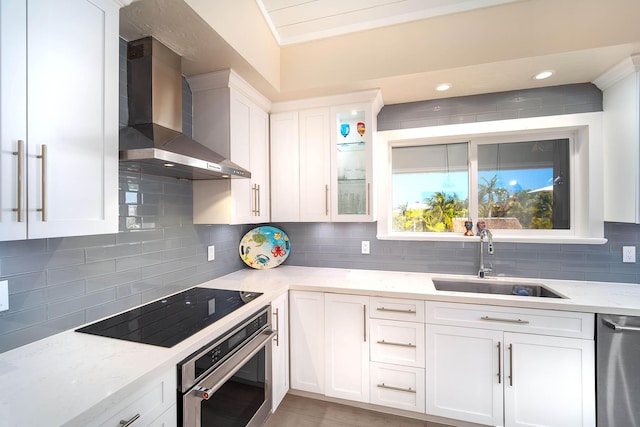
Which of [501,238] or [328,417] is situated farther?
[501,238]

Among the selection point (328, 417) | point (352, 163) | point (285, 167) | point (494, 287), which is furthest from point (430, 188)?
point (328, 417)

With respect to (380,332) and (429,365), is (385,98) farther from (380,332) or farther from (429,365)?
(429,365)

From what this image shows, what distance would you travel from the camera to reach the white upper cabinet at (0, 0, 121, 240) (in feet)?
2.82

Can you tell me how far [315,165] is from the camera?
2316mm

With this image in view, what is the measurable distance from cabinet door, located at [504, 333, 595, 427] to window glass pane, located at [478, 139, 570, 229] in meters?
0.96

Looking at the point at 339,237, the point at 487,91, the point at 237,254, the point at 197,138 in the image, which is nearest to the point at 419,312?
the point at 339,237

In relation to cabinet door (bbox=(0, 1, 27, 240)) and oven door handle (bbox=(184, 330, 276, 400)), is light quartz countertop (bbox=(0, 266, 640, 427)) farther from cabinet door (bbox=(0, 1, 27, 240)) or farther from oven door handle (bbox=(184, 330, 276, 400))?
cabinet door (bbox=(0, 1, 27, 240))

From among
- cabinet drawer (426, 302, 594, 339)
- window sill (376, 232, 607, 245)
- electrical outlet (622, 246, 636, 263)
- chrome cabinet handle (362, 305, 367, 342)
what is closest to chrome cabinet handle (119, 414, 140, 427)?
chrome cabinet handle (362, 305, 367, 342)

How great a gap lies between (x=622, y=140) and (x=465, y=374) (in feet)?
6.10

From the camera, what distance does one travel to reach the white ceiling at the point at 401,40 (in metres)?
1.55

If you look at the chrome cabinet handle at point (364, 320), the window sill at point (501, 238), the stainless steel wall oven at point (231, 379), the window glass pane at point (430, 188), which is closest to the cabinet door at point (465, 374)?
the chrome cabinet handle at point (364, 320)

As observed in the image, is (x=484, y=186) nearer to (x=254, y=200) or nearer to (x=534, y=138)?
(x=534, y=138)

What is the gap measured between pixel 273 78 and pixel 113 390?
6.57 feet

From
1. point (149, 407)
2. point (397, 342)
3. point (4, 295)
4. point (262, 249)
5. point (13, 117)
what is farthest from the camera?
point (262, 249)
